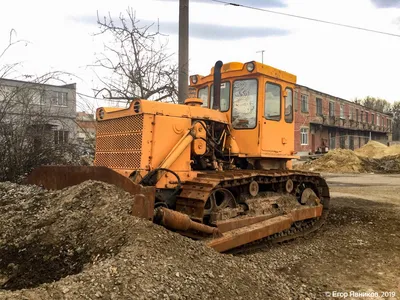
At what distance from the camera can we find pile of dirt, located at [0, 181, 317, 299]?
3.40m

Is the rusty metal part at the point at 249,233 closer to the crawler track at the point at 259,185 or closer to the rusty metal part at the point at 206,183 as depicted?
the crawler track at the point at 259,185

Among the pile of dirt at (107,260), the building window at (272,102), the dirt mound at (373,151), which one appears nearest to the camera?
the pile of dirt at (107,260)

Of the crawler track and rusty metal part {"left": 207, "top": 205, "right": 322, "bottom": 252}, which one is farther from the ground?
the crawler track

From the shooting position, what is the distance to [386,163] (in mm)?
29719

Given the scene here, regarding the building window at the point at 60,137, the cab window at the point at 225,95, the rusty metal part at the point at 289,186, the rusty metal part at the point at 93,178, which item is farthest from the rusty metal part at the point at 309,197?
the building window at the point at 60,137

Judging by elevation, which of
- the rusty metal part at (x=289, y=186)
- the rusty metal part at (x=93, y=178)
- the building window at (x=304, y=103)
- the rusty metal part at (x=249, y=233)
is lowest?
the rusty metal part at (x=249, y=233)

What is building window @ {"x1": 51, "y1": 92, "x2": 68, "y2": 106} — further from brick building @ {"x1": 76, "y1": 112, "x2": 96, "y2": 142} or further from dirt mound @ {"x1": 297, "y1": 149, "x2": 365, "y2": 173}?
dirt mound @ {"x1": 297, "y1": 149, "x2": 365, "y2": 173}

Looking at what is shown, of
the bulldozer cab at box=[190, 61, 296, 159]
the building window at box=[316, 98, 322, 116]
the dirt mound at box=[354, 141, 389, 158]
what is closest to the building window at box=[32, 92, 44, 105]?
the bulldozer cab at box=[190, 61, 296, 159]

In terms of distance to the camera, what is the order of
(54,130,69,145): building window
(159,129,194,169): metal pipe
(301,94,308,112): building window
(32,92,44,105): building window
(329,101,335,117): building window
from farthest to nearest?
1. (329,101,335,117): building window
2. (301,94,308,112): building window
3. (54,130,69,145): building window
4. (32,92,44,105): building window
5. (159,129,194,169): metal pipe

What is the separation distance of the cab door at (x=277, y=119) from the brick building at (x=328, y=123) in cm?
2676

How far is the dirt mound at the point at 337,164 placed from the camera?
28406 mm

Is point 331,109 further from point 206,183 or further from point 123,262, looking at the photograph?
point 123,262

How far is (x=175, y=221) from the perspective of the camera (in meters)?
4.86

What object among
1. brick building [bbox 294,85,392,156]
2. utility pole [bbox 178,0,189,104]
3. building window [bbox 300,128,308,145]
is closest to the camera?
utility pole [bbox 178,0,189,104]
